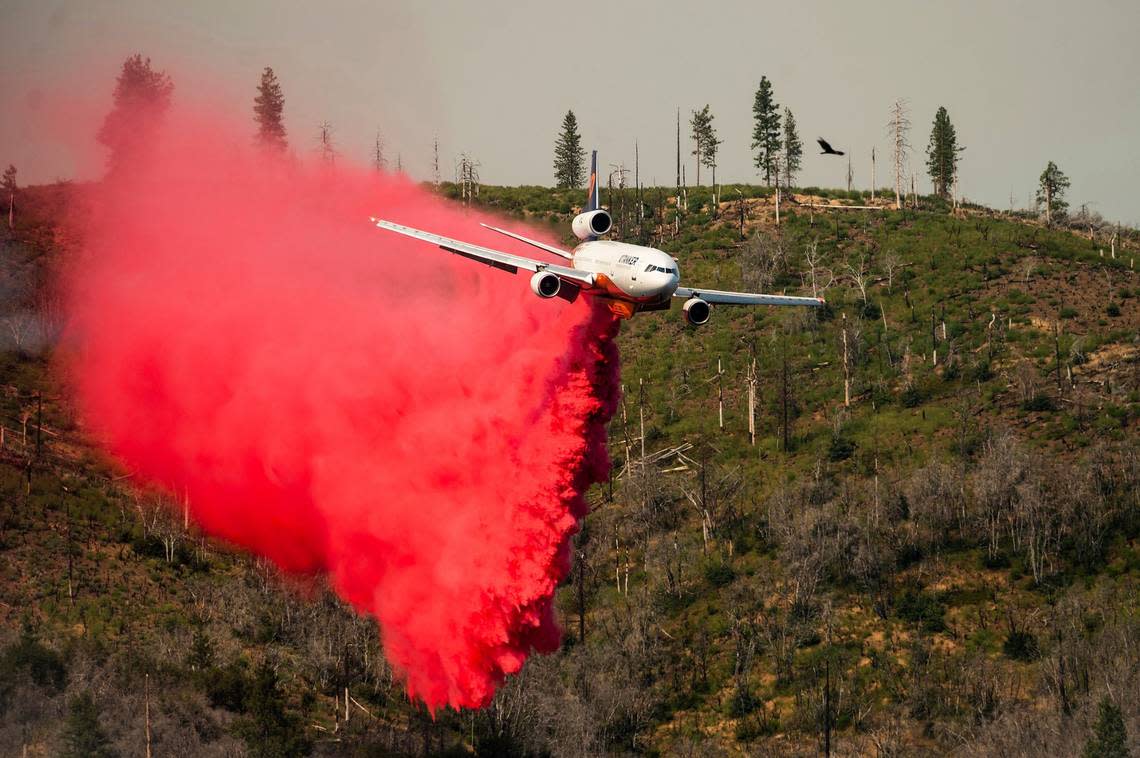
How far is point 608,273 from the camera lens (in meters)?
45.1

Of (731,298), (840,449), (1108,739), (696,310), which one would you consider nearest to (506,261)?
(696,310)

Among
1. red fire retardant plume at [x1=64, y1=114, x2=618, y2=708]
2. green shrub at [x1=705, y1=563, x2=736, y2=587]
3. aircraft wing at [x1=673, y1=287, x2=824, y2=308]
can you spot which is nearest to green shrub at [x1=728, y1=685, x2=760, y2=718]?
green shrub at [x1=705, y1=563, x2=736, y2=587]

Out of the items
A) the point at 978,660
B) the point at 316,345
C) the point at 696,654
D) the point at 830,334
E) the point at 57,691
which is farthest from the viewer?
the point at 830,334

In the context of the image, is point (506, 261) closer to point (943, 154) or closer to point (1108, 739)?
point (1108, 739)

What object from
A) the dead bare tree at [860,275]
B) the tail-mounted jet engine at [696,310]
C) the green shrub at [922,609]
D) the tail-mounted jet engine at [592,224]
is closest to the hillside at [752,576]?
the green shrub at [922,609]

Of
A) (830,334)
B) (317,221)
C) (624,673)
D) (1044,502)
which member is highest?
(317,221)

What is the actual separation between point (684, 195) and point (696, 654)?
67.5 metres

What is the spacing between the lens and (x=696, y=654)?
78750 mm

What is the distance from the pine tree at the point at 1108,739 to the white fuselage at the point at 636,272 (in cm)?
3096

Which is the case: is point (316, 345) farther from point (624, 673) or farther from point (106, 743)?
point (624, 673)

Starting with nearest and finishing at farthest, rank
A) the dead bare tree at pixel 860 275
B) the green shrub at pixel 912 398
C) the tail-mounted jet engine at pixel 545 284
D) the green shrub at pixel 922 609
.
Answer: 1. the tail-mounted jet engine at pixel 545 284
2. the green shrub at pixel 922 609
3. the green shrub at pixel 912 398
4. the dead bare tree at pixel 860 275

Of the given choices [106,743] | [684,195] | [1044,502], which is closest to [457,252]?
[106,743]

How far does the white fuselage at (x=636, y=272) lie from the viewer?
1700 inches

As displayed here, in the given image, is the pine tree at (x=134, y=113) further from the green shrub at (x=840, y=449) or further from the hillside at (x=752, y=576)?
the green shrub at (x=840, y=449)
